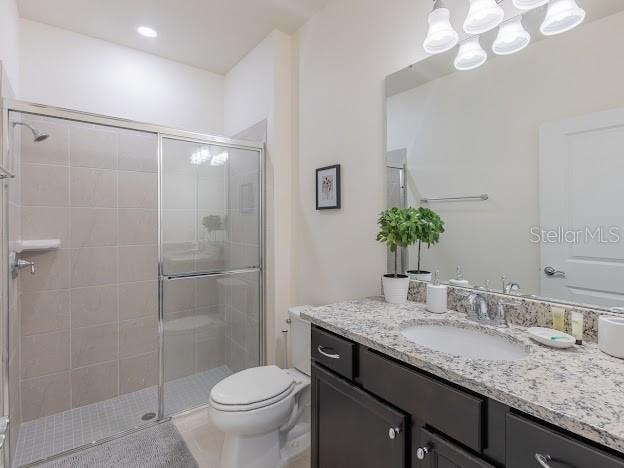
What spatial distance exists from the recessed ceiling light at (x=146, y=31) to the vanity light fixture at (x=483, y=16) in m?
2.12

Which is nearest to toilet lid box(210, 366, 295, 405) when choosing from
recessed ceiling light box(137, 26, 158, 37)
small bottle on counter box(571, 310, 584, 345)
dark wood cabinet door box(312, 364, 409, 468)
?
dark wood cabinet door box(312, 364, 409, 468)

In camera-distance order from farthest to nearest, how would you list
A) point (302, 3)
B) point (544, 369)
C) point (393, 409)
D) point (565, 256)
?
point (302, 3), point (565, 256), point (393, 409), point (544, 369)

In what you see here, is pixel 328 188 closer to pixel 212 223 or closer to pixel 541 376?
pixel 212 223

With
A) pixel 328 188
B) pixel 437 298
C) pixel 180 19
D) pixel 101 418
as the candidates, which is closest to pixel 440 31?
pixel 328 188

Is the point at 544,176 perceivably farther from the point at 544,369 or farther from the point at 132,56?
the point at 132,56

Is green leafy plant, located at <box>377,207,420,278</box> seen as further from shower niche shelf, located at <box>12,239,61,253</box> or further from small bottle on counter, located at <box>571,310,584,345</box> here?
shower niche shelf, located at <box>12,239,61,253</box>

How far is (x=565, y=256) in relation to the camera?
121cm

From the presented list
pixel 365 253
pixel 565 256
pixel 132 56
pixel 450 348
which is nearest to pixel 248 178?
pixel 365 253

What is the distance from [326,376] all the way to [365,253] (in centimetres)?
77

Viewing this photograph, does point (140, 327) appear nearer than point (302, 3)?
No

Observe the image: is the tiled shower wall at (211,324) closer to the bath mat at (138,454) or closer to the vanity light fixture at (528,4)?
the bath mat at (138,454)

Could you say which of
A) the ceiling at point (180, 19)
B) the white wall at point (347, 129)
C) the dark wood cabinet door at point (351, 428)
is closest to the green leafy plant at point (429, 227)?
the white wall at point (347, 129)

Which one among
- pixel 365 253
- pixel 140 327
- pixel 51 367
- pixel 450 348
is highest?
pixel 365 253

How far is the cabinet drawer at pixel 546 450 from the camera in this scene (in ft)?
2.09
